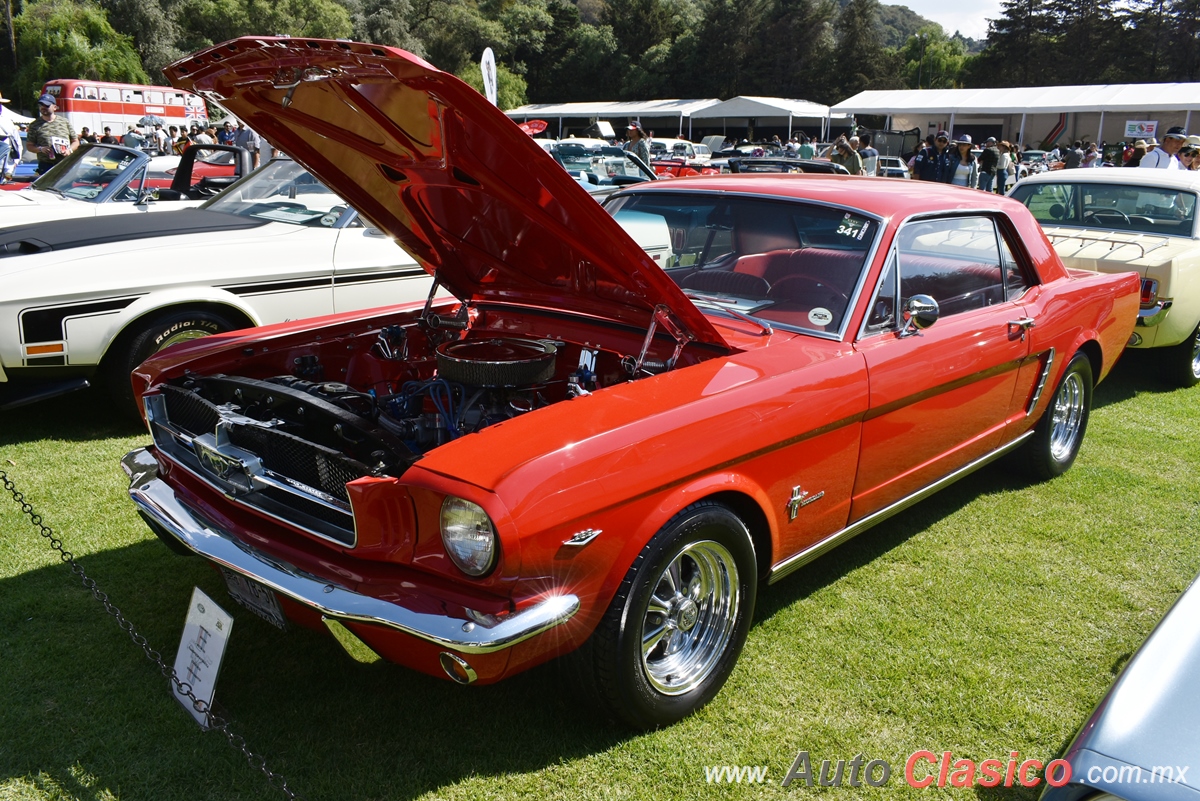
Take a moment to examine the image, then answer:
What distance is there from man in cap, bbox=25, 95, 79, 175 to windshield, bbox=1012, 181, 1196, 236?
483 inches

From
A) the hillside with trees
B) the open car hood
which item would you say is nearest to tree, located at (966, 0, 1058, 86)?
the hillside with trees

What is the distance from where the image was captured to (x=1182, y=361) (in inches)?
253

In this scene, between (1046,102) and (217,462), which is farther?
(1046,102)

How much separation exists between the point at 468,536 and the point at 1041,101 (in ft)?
124

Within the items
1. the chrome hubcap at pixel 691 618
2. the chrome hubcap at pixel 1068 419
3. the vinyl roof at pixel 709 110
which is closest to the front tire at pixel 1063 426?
the chrome hubcap at pixel 1068 419

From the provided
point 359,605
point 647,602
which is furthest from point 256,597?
point 647,602

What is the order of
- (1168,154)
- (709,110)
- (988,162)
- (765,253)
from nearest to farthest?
1. (765,253)
2. (1168,154)
3. (988,162)
4. (709,110)

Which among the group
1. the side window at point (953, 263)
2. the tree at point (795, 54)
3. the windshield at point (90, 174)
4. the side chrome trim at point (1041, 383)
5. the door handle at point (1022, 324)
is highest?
the tree at point (795, 54)

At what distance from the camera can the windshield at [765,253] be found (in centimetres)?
309

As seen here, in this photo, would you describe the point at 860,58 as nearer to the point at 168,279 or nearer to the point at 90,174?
the point at 90,174

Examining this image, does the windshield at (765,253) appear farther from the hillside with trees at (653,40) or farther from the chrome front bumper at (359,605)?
the hillside with trees at (653,40)

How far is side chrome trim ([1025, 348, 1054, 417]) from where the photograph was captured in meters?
3.95

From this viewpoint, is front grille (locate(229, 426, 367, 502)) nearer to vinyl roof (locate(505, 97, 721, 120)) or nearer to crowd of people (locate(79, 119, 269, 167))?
crowd of people (locate(79, 119, 269, 167))

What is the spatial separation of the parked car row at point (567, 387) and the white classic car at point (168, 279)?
27mm
